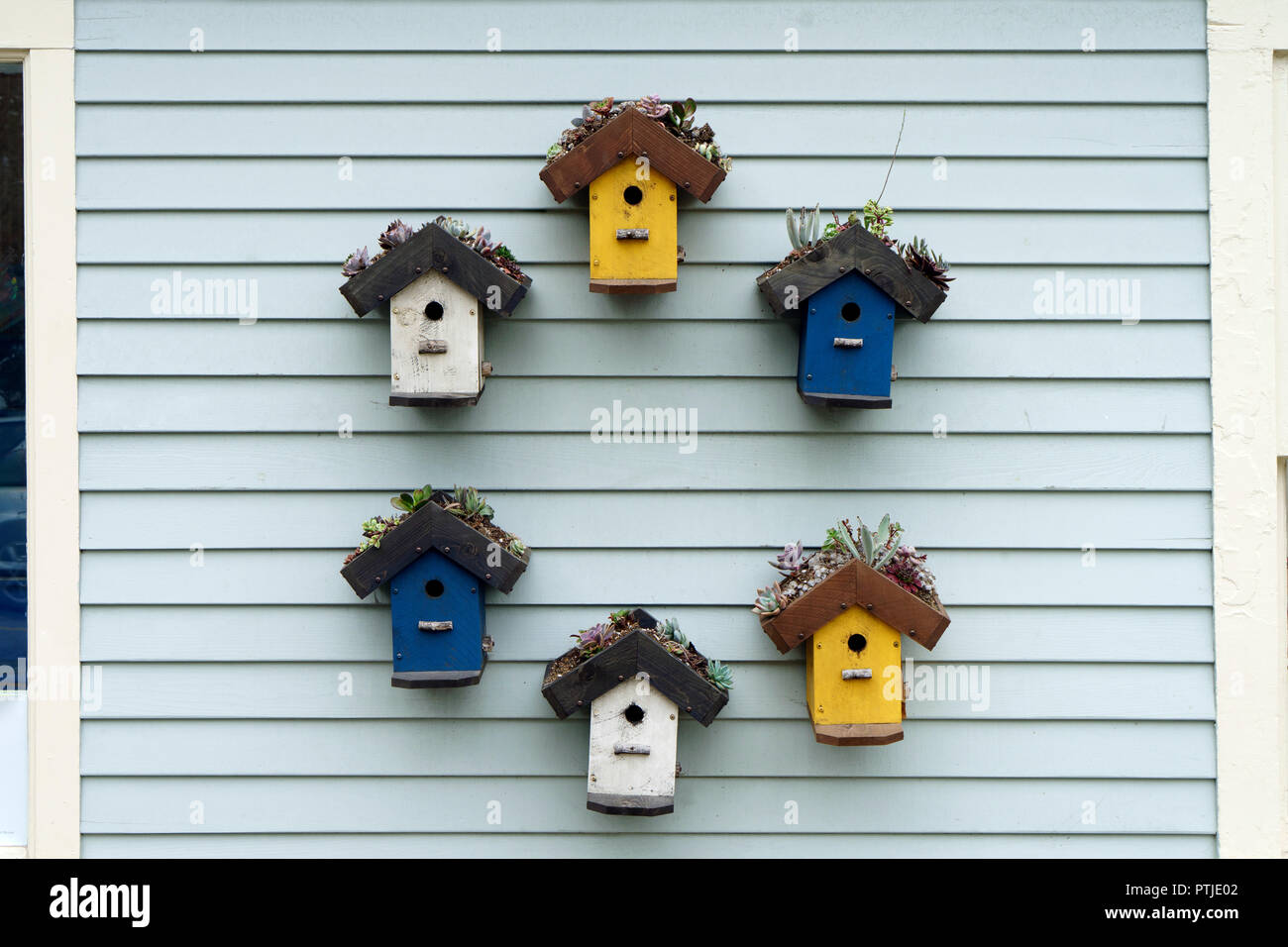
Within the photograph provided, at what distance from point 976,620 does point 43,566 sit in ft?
7.87

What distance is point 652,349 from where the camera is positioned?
2.59m

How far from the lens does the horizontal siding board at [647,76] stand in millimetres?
2555

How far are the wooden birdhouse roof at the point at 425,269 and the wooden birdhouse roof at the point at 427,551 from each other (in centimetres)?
52

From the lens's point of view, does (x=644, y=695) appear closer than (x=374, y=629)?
Yes

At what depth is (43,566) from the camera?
254 cm

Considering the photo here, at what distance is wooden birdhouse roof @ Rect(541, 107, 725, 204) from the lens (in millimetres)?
2402

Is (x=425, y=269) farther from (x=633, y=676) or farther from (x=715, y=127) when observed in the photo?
(x=633, y=676)

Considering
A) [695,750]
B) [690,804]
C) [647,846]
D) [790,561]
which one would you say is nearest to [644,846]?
[647,846]

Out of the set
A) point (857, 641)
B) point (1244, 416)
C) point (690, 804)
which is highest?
point (1244, 416)

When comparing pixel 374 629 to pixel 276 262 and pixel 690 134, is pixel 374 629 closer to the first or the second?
pixel 276 262

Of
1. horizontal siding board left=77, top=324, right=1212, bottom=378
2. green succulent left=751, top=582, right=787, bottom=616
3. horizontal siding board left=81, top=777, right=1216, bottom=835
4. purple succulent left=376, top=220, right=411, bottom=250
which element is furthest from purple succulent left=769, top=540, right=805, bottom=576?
purple succulent left=376, top=220, right=411, bottom=250

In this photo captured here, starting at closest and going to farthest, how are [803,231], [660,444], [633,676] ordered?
[633,676] → [803,231] → [660,444]

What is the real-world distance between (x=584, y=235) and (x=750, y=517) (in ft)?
2.79
